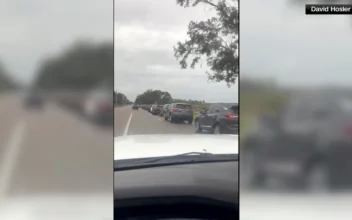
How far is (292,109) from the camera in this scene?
118 inches

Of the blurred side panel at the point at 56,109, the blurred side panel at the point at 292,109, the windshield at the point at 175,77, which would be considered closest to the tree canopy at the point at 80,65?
the blurred side panel at the point at 56,109

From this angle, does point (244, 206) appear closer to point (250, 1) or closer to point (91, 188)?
point (91, 188)

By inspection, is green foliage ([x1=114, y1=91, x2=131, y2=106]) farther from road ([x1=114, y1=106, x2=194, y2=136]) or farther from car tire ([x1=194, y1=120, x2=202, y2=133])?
car tire ([x1=194, y1=120, x2=202, y2=133])

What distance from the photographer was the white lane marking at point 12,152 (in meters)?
2.91

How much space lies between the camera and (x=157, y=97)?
9.74 feet

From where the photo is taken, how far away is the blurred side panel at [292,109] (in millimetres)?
2971

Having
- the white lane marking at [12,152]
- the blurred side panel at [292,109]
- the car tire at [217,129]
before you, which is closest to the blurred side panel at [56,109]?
the white lane marking at [12,152]

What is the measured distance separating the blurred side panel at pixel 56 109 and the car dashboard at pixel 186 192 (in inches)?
9.1

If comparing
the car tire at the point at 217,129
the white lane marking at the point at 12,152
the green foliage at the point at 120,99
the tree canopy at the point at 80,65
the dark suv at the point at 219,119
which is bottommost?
the white lane marking at the point at 12,152

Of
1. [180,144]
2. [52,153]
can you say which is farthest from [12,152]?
[180,144]

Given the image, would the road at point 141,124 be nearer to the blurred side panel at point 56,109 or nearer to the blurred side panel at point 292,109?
the blurred side panel at point 56,109

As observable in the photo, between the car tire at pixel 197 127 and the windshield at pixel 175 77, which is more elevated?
the windshield at pixel 175 77

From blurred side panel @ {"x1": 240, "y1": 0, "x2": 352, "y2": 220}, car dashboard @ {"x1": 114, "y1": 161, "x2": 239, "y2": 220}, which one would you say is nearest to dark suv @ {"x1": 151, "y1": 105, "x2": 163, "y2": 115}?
car dashboard @ {"x1": 114, "y1": 161, "x2": 239, "y2": 220}

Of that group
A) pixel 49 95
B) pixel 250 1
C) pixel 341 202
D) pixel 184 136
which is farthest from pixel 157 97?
pixel 341 202
